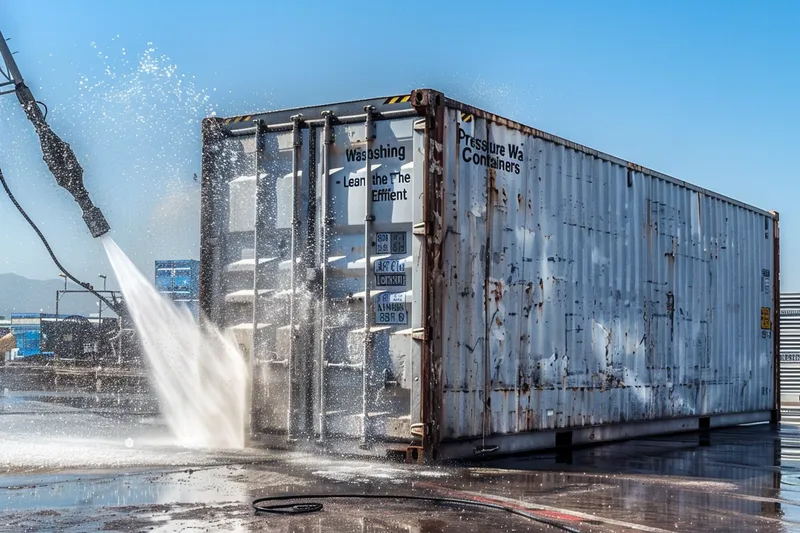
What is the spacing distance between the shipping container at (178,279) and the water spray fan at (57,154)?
2637 cm

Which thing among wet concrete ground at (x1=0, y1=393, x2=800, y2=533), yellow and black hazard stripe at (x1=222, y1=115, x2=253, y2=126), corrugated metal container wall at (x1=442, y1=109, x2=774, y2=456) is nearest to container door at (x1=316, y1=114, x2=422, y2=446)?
corrugated metal container wall at (x1=442, y1=109, x2=774, y2=456)

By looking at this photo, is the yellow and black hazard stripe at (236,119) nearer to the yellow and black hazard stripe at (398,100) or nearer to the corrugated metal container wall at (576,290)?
the yellow and black hazard stripe at (398,100)

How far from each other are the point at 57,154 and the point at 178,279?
102 ft

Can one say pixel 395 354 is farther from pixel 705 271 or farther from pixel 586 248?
pixel 705 271

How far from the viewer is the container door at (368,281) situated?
33.3ft

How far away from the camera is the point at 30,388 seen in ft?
85.6

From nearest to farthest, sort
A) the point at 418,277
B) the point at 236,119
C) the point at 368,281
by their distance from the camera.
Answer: the point at 418,277 → the point at 368,281 → the point at 236,119

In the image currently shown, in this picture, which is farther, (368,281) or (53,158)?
(53,158)

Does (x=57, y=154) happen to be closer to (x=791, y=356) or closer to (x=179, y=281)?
(x=791, y=356)

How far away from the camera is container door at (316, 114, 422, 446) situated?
33.3 ft

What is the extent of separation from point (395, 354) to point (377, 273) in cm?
87

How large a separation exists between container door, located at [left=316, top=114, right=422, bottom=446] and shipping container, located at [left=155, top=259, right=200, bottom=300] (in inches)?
1227

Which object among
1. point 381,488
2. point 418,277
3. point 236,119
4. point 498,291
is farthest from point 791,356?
point 381,488

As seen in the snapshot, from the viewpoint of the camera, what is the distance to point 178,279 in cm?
4481
